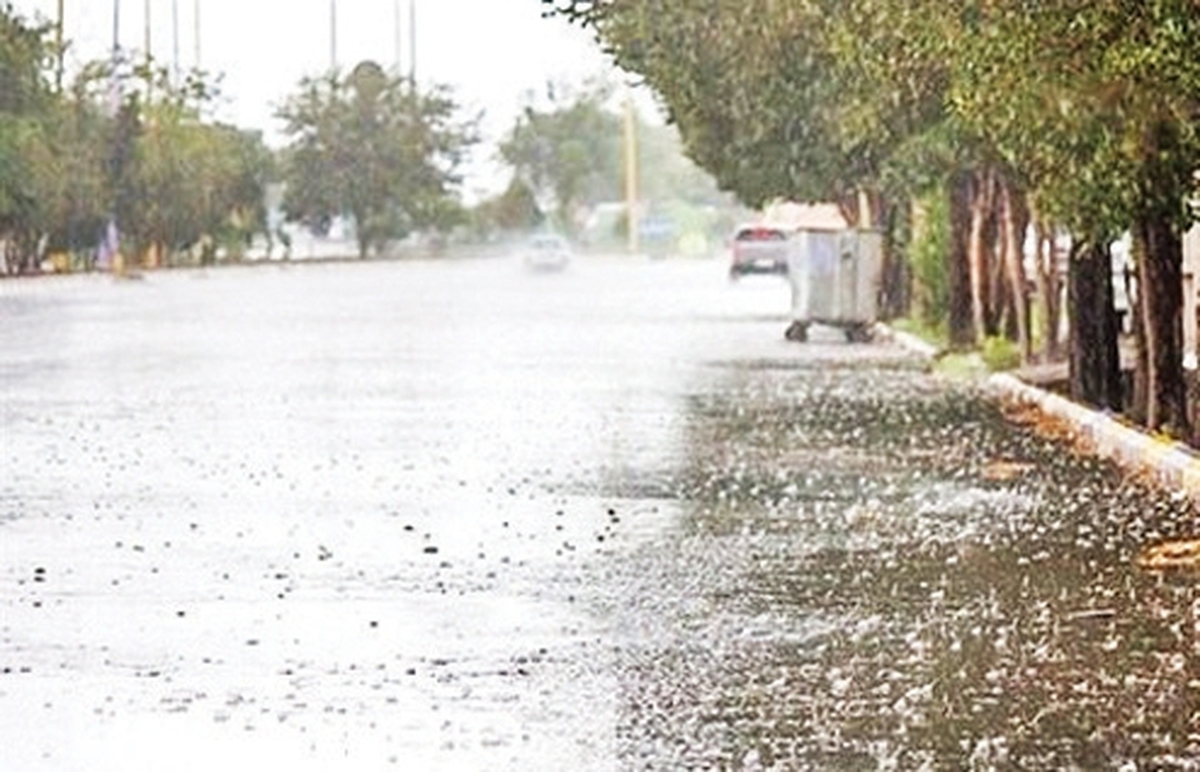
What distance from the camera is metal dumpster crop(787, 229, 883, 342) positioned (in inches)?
1944

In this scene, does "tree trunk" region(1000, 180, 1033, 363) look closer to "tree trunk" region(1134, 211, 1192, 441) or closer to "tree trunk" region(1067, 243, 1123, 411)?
"tree trunk" region(1067, 243, 1123, 411)

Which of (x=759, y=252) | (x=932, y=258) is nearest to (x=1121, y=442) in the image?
(x=932, y=258)

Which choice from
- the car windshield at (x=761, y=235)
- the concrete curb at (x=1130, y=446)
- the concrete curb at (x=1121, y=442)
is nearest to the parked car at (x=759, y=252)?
the car windshield at (x=761, y=235)

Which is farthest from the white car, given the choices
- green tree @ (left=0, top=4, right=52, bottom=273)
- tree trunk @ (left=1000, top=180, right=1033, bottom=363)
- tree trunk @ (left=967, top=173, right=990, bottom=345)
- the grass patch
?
tree trunk @ (left=1000, top=180, right=1033, bottom=363)

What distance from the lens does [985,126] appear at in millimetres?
25484

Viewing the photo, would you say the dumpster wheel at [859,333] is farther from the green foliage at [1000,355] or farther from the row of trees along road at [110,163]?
the row of trees along road at [110,163]

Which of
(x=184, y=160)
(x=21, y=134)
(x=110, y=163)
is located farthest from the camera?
(x=184, y=160)

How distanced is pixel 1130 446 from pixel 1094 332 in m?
5.62

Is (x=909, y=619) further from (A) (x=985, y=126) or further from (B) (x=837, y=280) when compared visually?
Result: (B) (x=837, y=280)

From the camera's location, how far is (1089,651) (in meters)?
13.1

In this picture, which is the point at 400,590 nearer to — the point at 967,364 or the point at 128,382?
the point at 128,382

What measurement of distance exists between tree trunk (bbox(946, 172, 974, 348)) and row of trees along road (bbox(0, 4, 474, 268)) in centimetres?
5425

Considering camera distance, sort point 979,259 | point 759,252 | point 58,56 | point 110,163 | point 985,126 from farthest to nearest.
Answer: point 110,163, point 58,56, point 759,252, point 979,259, point 985,126

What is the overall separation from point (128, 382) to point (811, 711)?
79.8 feet
